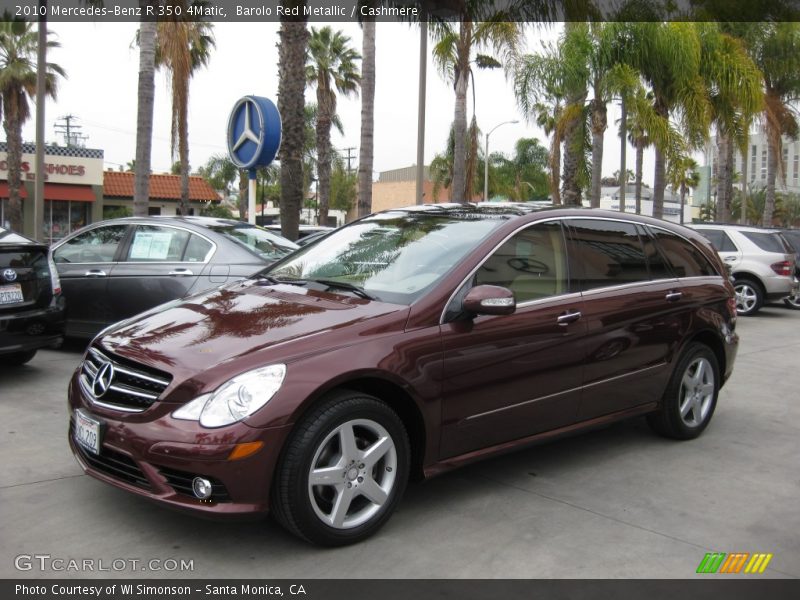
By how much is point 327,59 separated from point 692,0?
54.6 ft

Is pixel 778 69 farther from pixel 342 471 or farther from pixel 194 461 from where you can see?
pixel 194 461

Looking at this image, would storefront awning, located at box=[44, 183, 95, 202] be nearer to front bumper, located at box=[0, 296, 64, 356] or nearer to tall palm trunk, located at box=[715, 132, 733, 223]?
tall palm trunk, located at box=[715, 132, 733, 223]

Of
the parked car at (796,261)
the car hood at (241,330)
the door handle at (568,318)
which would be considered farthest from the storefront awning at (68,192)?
the door handle at (568,318)

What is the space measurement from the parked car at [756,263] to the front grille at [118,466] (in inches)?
505

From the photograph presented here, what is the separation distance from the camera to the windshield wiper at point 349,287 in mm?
4074

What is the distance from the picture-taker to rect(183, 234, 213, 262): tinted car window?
7.45 m

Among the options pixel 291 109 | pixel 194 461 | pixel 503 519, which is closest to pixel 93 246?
pixel 291 109

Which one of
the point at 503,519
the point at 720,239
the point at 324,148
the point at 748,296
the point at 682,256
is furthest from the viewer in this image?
the point at 324,148

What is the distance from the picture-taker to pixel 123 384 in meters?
3.61

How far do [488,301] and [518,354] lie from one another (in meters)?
0.48

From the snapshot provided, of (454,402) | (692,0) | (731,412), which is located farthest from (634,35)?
(454,402)

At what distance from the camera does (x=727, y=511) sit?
4234 mm
